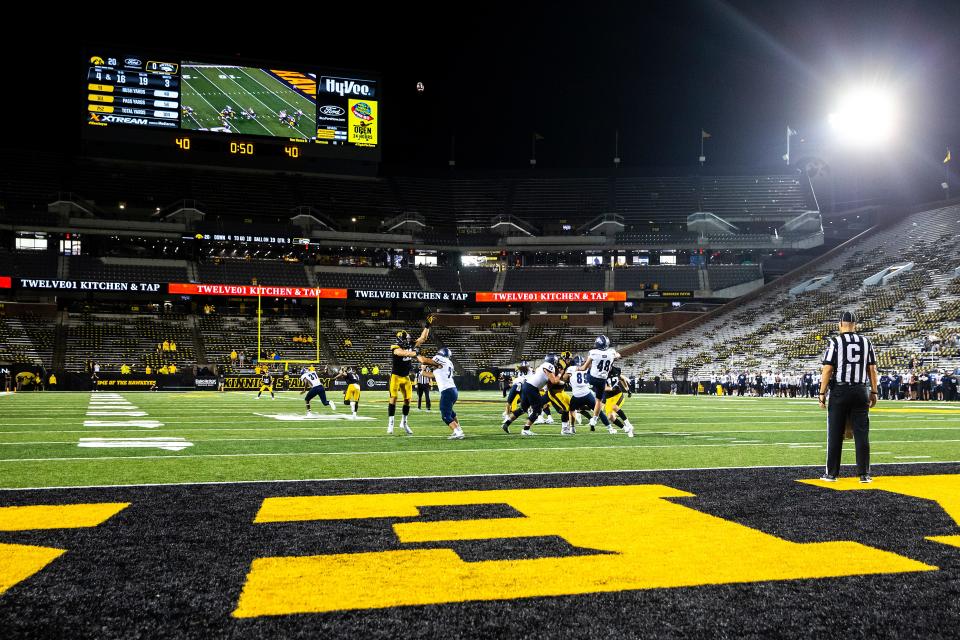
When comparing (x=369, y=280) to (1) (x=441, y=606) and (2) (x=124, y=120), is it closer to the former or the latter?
(2) (x=124, y=120)

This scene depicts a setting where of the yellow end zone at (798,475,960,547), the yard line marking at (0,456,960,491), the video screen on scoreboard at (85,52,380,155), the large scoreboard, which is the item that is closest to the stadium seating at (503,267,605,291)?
the large scoreboard

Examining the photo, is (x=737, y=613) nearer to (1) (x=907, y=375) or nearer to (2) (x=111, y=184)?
(1) (x=907, y=375)

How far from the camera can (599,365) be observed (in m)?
12.9

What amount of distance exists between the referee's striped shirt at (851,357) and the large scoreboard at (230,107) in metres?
45.7

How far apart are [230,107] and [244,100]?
1067 mm

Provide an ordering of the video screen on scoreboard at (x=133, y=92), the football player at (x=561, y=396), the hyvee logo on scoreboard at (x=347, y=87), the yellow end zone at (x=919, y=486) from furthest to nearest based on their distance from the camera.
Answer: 1. the hyvee logo on scoreboard at (x=347, y=87)
2. the video screen on scoreboard at (x=133, y=92)
3. the football player at (x=561, y=396)
4. the yellow end zone at (x=919, y=486)

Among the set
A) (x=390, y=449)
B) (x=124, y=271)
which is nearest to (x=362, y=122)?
(x=124, y=271)

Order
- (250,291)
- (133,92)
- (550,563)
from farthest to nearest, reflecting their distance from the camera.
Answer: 1. (250,291)
2. (133,92)
3. (550,563)

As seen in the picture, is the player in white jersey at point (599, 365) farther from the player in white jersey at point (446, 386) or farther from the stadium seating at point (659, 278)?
the stadium seating at point (659, 278)

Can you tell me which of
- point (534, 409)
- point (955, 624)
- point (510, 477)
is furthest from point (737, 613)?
point (534, 409)

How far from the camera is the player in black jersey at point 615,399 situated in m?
12.4

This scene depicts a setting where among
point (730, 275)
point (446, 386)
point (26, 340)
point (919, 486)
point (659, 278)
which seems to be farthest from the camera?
point (659, 278)

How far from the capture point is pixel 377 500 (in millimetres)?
5641

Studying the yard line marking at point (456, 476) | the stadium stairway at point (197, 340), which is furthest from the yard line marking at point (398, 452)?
the stadium stairway at point (197, 340)
